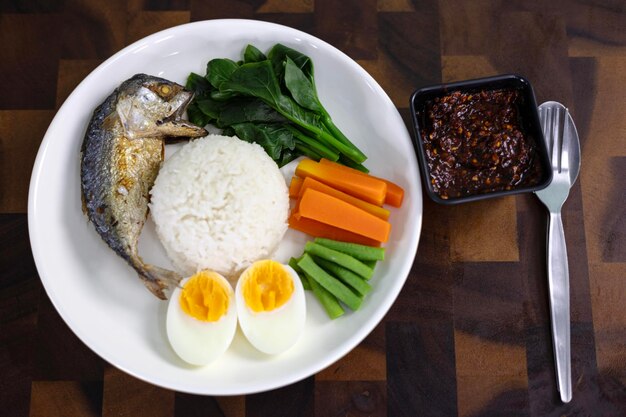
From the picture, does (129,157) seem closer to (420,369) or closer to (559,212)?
(420,369)

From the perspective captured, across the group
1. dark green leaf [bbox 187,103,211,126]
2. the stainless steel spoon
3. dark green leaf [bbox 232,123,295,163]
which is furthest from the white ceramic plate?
the stainless steel spoon

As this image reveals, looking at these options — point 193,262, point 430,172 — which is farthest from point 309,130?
point 193,262

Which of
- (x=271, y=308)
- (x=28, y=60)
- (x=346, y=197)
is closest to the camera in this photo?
(x=271, y=308)

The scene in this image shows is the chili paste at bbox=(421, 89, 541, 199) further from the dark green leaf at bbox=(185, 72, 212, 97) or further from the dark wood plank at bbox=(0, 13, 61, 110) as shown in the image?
the dark wood plank at bbox=(0, 13, 61, 110)

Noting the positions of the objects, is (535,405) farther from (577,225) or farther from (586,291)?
(577,225)

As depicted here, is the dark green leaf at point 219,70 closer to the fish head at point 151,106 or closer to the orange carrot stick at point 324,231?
the fish head at point 151,106

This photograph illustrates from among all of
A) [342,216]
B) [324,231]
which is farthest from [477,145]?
[324,231]
